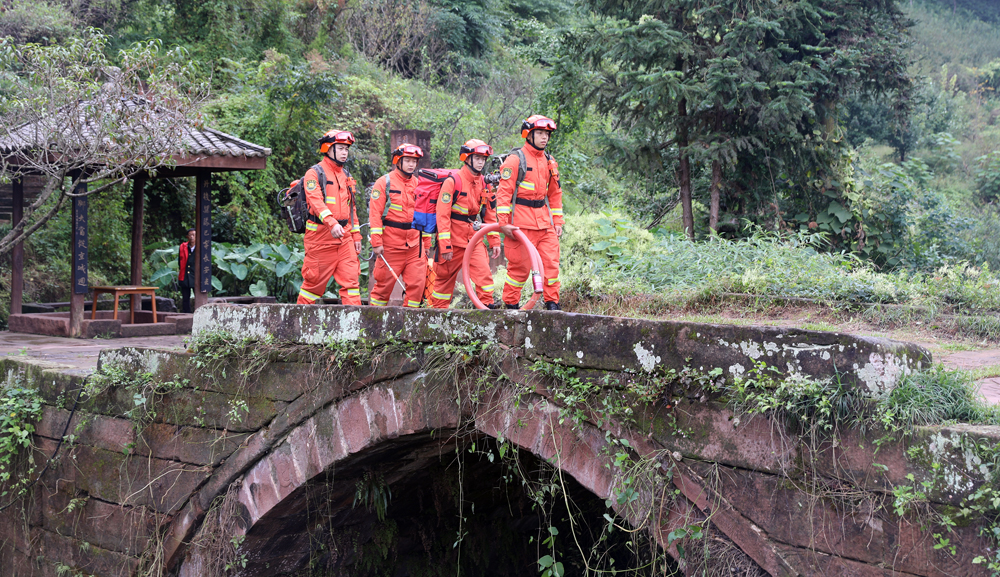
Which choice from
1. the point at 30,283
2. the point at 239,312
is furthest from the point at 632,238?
the point at 30,283

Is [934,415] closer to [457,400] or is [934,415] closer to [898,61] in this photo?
[457,400]

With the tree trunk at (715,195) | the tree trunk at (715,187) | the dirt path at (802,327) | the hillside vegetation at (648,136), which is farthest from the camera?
the tree trunk at (715,195)

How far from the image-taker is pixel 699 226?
449 inches

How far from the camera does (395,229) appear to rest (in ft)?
22.8

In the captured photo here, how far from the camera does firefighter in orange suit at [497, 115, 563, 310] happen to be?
6168mm

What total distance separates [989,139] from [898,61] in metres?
16.4

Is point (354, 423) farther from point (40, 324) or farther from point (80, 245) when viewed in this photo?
point (40, 324)

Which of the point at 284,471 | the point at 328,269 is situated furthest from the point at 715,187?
the point at 284,471

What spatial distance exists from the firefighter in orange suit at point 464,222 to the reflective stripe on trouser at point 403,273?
14.6 inches

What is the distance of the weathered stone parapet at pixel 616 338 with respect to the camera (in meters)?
2.94

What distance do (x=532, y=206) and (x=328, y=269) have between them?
6.38ft

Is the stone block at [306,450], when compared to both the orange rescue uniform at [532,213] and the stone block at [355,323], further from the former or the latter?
the orange rescue uniform at [532,213]

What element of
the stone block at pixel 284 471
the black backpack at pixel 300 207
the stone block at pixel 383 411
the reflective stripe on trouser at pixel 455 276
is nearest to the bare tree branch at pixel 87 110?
the black backpack at pixel 300 207

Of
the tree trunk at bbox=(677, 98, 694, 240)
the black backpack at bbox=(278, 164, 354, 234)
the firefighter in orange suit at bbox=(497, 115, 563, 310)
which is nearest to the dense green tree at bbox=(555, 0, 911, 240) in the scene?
the tree trunk at bbox=(677, 98, 694, 240)
